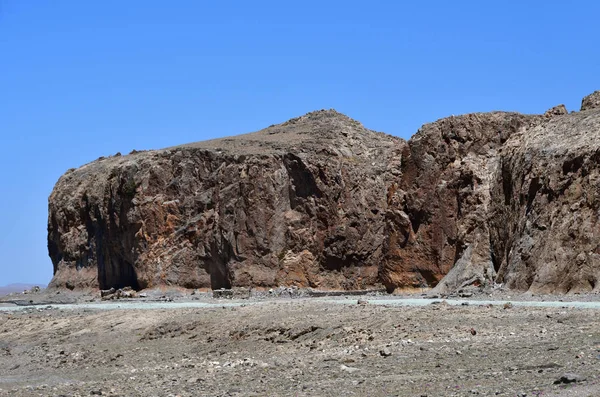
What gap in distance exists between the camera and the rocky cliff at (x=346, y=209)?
36.7 metres

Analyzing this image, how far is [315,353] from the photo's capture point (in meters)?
23.0

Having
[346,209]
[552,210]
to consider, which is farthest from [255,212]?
[552,210]

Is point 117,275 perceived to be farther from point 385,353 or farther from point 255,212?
point 385,353

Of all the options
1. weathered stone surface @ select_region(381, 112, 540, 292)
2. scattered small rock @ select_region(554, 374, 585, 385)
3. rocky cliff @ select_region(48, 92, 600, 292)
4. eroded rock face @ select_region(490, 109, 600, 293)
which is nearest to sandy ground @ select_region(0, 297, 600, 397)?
scattered small rock @ select_region(554, 374, 585, 385)

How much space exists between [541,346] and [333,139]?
152ft

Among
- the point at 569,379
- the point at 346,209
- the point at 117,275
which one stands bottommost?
the point at 569,379

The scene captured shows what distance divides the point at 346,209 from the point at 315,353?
125 feet

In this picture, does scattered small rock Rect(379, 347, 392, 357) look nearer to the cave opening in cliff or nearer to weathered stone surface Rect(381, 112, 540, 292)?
weathered stone surface Rect(381, 112, 540, 292)

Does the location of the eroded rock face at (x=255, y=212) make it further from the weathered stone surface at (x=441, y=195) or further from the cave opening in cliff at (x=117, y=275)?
the weathered stone surface at (x=441, y=195)

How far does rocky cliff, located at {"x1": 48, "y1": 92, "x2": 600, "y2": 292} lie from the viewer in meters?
36.7

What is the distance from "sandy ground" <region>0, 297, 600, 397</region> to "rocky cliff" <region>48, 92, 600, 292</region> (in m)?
10.1

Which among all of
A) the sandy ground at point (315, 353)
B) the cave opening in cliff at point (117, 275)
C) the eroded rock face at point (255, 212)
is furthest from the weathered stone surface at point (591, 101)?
the cave opening in cliff at point (117, 275)

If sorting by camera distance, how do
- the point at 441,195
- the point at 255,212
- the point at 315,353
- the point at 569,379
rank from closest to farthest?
the point at 569,379
the point at 315,353
the point at 441,195
the point at 255,212

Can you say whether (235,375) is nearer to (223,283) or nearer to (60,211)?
(223,283)
